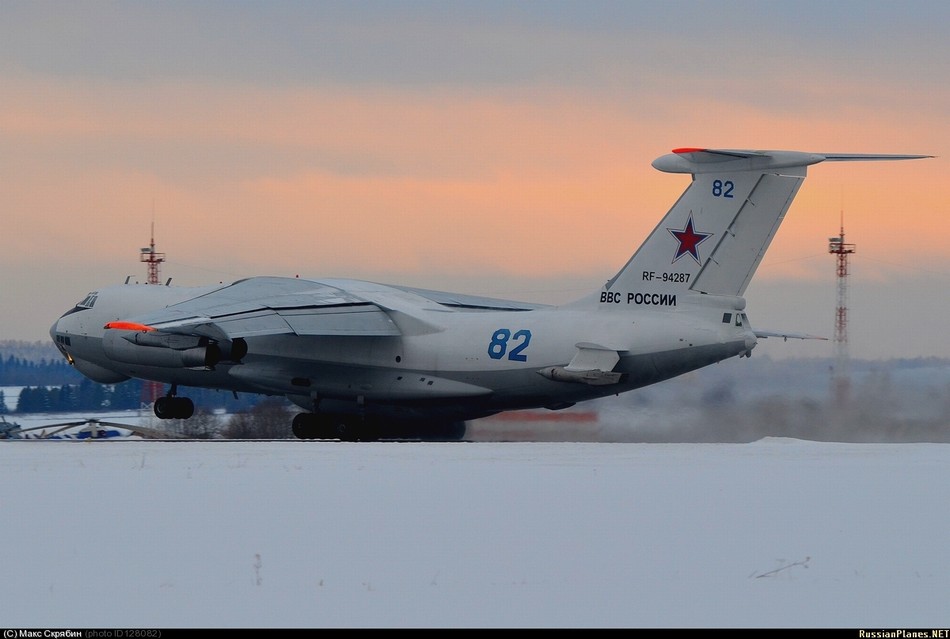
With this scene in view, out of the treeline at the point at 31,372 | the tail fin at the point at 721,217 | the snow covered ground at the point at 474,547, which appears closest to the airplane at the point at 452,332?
the tail fin at the point at 721,217

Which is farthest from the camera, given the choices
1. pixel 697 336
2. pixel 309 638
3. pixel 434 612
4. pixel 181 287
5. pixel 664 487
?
pixel 181 287

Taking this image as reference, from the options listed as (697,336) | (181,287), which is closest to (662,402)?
(697,336)

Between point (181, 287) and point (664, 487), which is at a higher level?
point (181, 287)

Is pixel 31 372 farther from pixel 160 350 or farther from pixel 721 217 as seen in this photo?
pixel 721 217

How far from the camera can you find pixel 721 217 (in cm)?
2048

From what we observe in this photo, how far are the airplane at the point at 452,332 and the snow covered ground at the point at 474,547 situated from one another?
23.8ft

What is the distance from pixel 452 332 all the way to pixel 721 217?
5.35 metres

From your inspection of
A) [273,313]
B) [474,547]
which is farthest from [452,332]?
[474,547]

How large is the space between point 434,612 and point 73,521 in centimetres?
343

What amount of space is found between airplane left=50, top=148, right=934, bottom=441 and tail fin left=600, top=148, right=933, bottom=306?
0.02m

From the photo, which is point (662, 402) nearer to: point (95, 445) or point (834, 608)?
point (95, 445)

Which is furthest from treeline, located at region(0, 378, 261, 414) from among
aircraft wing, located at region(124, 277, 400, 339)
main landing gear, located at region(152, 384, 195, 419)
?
aircraft wing, located at region(124, 277, 400, 339)

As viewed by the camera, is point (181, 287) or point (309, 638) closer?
point (309, 638)

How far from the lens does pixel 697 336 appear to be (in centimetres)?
2080
